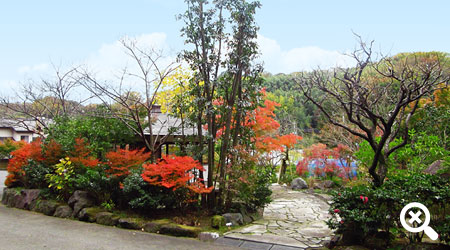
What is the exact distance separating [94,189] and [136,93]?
13.6 feet

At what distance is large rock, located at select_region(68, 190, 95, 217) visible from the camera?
26.7 ft

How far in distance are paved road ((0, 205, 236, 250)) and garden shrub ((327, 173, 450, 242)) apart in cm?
204

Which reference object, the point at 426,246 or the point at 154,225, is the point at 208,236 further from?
the point at 426,246

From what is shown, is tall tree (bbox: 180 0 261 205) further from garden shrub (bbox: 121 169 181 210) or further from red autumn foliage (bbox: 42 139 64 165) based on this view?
red autumn foliage (bbox: 42 139 64 165)

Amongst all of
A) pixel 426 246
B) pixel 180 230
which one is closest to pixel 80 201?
pixel 180 230

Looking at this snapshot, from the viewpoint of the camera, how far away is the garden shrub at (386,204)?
16.3 feet

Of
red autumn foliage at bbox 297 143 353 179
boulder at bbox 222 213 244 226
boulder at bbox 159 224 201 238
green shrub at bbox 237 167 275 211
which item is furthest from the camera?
red autumn foliage at bbox 297 143 353 179

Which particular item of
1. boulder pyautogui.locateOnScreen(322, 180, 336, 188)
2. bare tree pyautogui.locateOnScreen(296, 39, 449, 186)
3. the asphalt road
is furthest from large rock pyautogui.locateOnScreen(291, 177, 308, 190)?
the asphalt road

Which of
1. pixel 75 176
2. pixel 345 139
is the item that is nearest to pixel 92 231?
pixel 75 176

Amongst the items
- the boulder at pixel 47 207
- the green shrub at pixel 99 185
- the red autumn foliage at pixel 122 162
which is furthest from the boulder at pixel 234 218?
the boulder at pixel 47 207

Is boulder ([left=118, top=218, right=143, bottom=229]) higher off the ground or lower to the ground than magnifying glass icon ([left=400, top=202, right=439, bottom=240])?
lower

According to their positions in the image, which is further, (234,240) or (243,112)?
(243,112)

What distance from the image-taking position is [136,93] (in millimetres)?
11398

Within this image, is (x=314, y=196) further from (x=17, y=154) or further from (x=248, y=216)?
(x=17, y=154)
